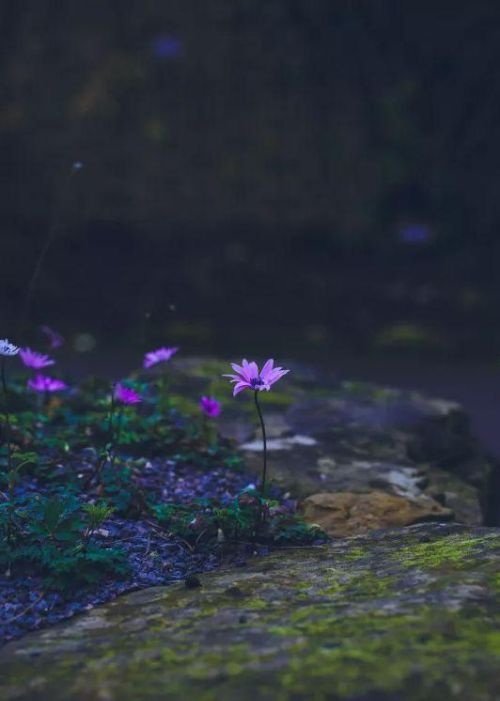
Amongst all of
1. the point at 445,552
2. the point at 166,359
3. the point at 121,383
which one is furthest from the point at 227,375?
the point at 121,383

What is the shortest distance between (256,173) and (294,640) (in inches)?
306

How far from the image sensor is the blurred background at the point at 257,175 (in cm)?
807

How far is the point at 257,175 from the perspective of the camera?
30.1 feet

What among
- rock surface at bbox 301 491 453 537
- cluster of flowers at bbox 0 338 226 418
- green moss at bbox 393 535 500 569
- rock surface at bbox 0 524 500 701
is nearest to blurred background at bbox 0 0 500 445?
cluster of flowers at bbox 0 338 226 418

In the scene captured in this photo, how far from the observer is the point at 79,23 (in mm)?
9742

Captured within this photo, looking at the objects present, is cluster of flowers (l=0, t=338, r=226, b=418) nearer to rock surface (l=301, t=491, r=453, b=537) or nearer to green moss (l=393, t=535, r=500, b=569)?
rock surface (l=301, t=491, r=453, b=537)

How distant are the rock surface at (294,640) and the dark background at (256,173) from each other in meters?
5.20

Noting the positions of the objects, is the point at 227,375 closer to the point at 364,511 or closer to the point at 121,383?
the point at 364,511

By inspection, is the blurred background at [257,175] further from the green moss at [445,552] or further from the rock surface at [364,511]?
the green moss at [445,552]

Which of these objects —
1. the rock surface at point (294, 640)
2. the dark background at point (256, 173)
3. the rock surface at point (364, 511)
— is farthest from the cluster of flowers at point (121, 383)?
the dark background at point (256, 173)

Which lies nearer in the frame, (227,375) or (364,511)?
(227,375)

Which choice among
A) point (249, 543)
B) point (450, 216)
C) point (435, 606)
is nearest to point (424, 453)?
point (249, 543)

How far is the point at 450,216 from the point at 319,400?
5.08m

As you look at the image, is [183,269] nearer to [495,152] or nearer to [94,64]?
[94,64]
